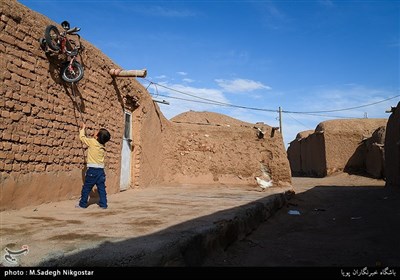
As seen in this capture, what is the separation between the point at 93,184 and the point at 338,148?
63.7 feet

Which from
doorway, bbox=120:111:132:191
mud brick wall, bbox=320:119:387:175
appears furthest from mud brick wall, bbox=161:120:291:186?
mud brick wall, bbox=320:119:387:175

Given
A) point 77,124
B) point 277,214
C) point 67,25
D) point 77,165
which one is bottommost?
point 277,214

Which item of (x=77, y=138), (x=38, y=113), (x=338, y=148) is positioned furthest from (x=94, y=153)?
(x=338, y=148)

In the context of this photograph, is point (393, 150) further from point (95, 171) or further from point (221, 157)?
point (95, 171)

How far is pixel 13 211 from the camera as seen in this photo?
4383mm

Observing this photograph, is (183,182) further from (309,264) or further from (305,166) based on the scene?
(305,166)

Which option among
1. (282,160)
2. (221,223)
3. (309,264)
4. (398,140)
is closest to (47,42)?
(221,223)

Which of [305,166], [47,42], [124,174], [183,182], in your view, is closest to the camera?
[47,42]

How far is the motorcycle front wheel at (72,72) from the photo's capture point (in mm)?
5488

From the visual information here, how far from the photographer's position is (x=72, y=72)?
5586 mm

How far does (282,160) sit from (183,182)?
3.51 meters

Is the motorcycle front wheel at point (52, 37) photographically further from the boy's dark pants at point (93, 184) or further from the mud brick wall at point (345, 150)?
the mud brick wall at point (345, 150)

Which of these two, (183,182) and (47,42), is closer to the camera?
(47,42)

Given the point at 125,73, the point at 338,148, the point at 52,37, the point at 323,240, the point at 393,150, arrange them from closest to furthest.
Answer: the point at 323,240 → the point at 52,37 → the point at 125,73 → the point at 393,150 → the point at 338,148
